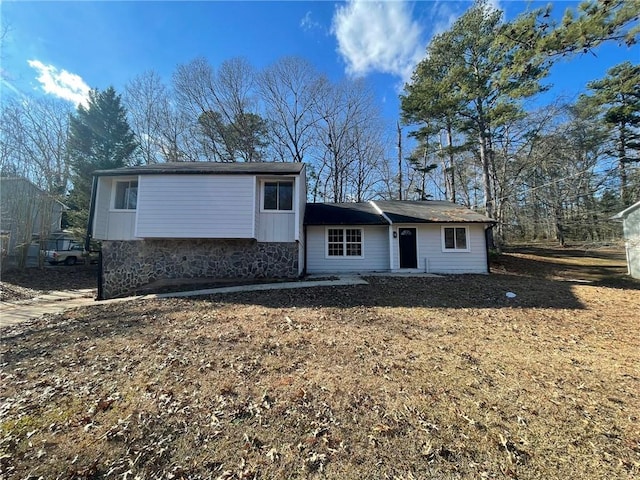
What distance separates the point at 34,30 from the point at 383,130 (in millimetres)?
22089

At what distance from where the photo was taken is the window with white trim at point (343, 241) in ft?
42.3

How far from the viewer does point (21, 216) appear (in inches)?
642

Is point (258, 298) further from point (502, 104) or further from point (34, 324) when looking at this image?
point (502, 104)

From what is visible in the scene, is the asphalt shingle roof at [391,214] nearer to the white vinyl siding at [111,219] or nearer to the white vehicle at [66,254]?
the white vinyl siding at [111,219]

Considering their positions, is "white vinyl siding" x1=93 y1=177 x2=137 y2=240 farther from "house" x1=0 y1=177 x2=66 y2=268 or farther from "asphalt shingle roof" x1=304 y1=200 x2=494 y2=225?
"house" x1=0 y1=177 x2=66 y2=268

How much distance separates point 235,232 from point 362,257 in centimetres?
577

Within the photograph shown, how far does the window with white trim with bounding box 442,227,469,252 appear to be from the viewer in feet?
41.1

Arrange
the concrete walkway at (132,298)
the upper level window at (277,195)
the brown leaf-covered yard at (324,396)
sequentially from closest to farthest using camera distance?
the brown leaf-covered yard at (324,396), the concrete walkway at (132,298), the upper level window at (277,195)

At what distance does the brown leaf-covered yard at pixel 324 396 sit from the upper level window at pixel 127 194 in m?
5.86

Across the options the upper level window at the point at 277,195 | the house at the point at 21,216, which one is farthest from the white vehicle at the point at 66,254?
the upper level window at the point at 277,195

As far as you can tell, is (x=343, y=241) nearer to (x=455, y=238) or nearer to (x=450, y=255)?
(x=450, y=255)

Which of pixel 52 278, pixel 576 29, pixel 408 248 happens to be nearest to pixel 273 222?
pixel 408 248

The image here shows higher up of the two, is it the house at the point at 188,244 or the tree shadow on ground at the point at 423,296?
the house at the point at 188,244

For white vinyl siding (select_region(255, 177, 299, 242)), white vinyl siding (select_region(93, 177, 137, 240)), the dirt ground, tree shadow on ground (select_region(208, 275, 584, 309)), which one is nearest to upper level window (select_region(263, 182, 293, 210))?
white vinyl siding (select_region(255, 177, 299, 242))
